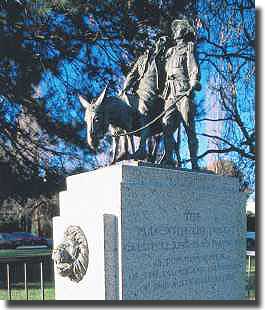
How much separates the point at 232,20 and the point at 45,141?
16.3 feet

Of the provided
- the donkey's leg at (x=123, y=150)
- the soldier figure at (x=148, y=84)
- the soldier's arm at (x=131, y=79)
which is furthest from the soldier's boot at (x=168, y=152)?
the soldier's arm at (x=131, y=79)

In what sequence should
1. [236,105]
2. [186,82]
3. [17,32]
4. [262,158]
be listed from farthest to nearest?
1. [236,105]
2. [17,32]
3. [262,158]
4. [186,82]

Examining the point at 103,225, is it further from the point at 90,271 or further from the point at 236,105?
the point at 236,105

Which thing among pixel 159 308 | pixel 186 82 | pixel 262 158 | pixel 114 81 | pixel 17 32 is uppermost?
pixel 17 32

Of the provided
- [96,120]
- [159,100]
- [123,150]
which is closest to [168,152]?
[123,150]

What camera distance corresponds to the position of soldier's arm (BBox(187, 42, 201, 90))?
5.69m

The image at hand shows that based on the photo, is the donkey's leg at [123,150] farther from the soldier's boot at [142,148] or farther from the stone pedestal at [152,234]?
the stone pedestal at [152,234]

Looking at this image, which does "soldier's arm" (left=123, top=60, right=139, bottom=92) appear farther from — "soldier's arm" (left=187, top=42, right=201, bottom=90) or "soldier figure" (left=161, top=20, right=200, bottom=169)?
"soldier's arm" (left=187, top=42, right=201, bottom=90)

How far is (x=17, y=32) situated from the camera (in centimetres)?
972

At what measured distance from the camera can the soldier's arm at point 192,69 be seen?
569 centimetres

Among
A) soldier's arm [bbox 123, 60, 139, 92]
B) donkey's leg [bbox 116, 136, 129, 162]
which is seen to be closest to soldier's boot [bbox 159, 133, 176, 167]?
donkey's leg [bbox 116, 136, 129, 162]

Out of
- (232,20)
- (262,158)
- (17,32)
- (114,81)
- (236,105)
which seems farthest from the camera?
(236,105)

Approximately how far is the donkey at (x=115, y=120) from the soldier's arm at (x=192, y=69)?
0.70 metres

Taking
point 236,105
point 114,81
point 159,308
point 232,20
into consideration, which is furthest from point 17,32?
point 159,308
